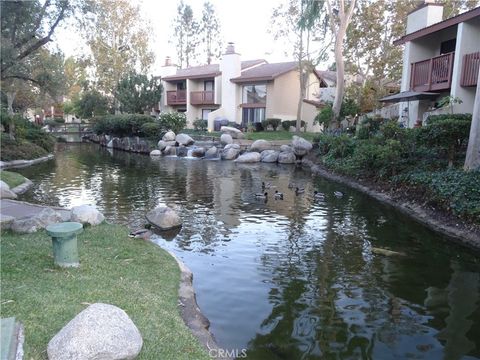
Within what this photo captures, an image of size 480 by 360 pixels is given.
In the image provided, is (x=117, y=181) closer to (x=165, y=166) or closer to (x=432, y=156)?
(x=165, y=166)

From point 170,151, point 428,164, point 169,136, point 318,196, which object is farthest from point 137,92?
point 428,164

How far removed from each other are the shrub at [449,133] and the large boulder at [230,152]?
46.8ft

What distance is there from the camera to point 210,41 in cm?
5728

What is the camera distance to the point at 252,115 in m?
36.4

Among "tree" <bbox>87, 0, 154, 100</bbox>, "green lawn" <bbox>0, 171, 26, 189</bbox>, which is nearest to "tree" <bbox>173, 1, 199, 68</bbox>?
"tree" <bbox>87, 0, 154, 100</bbox>

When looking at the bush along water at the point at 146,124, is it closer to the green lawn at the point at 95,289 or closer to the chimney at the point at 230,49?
the chimney at the point at 230,49

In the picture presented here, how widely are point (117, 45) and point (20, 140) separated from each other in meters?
24.7

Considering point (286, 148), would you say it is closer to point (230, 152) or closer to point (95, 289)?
point (230, 152)

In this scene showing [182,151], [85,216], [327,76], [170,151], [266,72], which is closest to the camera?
[85,216]

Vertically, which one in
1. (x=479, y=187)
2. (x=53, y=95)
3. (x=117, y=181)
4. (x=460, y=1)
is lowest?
(x=117, y=181)

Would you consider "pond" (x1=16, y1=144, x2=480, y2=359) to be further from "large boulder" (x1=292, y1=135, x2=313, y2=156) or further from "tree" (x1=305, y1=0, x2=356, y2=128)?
"tree" (x1=305, y1=0, x2=356, y2=128)

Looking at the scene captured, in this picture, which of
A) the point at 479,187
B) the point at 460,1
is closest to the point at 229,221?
the point at 479,187

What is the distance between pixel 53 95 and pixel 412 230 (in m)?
18.6

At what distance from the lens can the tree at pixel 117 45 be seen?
42.9 metres
